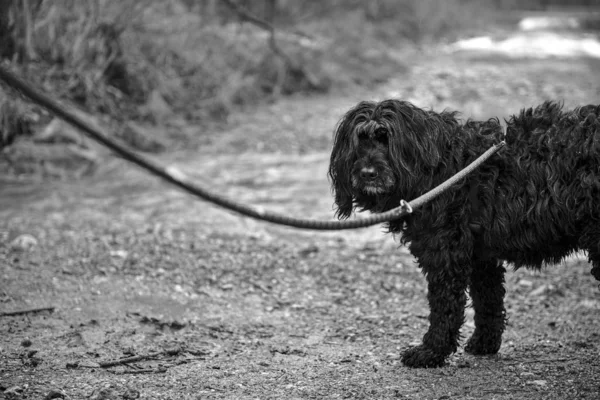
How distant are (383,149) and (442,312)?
1169 millimetres

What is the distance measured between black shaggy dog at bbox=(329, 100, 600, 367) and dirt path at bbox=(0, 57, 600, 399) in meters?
0.68

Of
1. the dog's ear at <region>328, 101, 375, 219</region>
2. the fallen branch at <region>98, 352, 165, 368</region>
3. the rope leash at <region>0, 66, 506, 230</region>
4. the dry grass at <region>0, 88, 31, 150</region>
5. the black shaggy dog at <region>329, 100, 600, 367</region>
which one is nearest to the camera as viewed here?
the rope leash at <region>0, 66, 506, 230</region>

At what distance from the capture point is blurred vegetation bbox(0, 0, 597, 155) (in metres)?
11.0

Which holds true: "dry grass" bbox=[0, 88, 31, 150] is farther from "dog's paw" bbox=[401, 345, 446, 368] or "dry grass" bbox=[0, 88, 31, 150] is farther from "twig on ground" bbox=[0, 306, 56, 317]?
"dog's paw" bbox=[401, 345, 446, 368]

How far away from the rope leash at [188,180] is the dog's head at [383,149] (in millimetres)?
→ 318

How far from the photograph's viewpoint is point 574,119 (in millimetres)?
4387

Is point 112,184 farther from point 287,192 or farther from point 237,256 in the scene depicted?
point 237,256

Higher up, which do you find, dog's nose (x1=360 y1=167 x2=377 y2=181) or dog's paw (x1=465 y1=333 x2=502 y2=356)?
dog's nose (x1=360 y1=167 x2=377 y2=181)

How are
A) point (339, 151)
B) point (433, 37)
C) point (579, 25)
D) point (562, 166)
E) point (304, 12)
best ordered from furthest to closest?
point (579, 25) < point (433, 37) < point (304, 12) < point (339, 151) < point (562, 166)

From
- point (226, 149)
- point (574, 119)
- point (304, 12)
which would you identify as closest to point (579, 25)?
point (304, 12)

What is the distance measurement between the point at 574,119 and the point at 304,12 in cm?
1571

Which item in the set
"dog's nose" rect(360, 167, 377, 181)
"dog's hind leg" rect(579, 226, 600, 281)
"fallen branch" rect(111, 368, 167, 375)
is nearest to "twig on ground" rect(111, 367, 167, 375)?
"fallen branch" rect(111, 368, 167, 375)

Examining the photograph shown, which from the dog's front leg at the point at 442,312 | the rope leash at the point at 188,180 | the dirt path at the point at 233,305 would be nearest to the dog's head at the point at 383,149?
the rope leash at the point at 188,180

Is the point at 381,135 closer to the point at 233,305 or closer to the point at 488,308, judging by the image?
the point at 488,308
